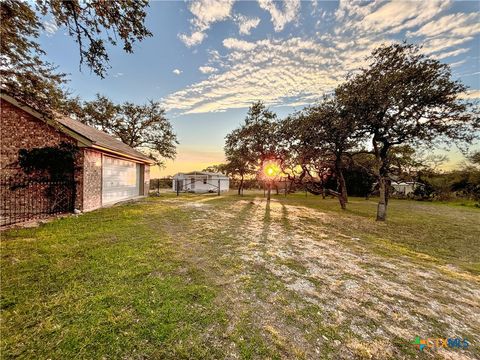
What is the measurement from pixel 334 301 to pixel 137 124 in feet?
79.8

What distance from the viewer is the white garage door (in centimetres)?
1040

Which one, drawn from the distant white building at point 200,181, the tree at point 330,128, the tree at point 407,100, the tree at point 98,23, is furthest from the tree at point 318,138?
the distant white building at point 200,181

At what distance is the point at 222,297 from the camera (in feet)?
9.38

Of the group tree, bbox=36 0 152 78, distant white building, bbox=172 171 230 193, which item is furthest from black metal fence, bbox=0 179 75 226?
distant white building, bbox=172 171 230 193

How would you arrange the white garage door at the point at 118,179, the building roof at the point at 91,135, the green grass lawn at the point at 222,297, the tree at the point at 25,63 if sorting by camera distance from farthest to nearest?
the white garage door at the point at 118,179
the building roof at the point at 91,135
the tree at the point at 25,63
the green grass lawn at the point at 222,297

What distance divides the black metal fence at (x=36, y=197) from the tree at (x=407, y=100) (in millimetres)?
13282

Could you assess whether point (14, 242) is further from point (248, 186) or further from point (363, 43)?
point (248, 186)

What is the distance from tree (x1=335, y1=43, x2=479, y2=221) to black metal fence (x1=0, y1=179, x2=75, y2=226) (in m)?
13.3

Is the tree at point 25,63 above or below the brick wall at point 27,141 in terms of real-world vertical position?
above

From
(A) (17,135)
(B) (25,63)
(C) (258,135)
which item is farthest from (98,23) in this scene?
(C) (258,135)

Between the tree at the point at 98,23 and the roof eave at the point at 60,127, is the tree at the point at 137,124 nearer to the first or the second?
the roof eave at the point at 60,127

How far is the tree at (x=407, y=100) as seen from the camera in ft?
27.3

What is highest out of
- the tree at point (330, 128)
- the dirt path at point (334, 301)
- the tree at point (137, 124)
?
the tree at point (137, 124)

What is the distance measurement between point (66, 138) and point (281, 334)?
10325 mm
